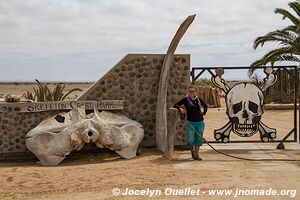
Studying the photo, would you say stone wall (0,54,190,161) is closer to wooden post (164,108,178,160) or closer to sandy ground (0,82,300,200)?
sandy ground (0,82,300,200)

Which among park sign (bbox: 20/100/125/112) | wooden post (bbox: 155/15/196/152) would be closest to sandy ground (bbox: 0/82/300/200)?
wooden post (bbox: 155/15/196/152)

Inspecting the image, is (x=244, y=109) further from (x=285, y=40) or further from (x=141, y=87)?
(x=285, y=40)

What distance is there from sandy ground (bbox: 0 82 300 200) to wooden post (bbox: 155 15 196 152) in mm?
467

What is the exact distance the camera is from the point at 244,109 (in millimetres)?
10594

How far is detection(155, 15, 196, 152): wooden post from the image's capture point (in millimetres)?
9906

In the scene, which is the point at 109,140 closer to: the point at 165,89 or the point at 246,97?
the point at 165,89

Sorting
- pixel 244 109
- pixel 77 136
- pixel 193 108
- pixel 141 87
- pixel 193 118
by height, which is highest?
pixel 141 87

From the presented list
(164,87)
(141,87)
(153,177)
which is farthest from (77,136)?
(164,87)

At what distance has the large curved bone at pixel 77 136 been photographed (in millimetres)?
8891

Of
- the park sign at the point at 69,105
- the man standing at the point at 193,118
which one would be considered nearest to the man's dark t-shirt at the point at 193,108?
the man standing at the point at 193,118

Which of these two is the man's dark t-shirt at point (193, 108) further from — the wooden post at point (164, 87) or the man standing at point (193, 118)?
the wooden post at point (164, 87)

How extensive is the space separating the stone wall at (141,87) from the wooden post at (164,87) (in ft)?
0.93

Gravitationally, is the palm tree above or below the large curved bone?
above

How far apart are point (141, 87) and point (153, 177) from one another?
343 centimetres
